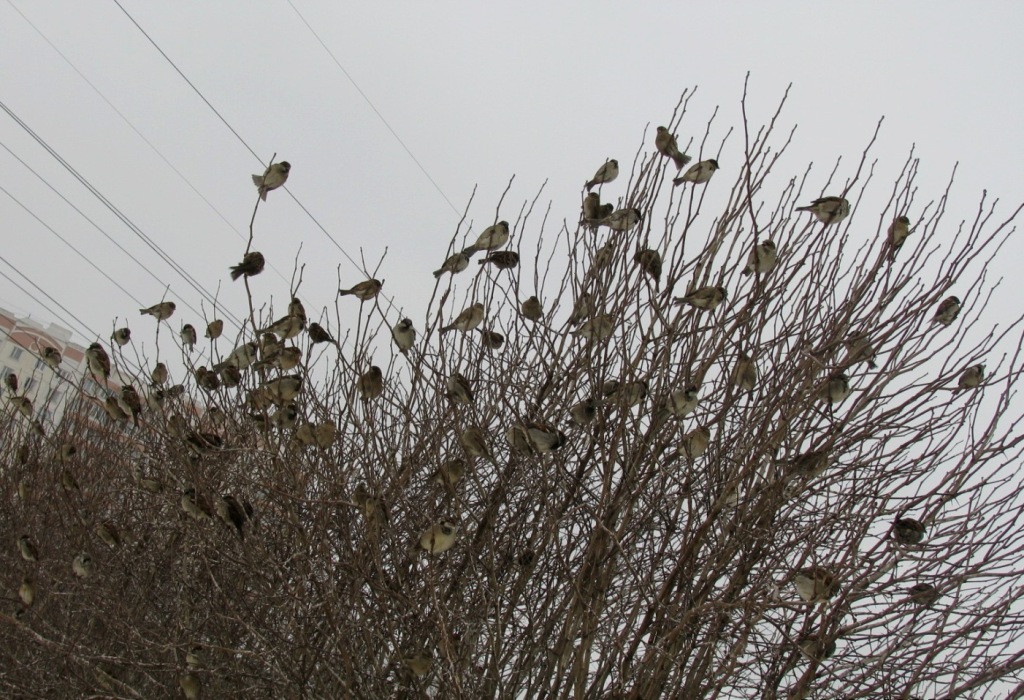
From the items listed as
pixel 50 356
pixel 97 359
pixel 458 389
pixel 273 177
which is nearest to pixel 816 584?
pixel 458 389

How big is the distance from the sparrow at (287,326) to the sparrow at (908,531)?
1.89 meters

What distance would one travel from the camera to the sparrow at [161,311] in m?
3.67

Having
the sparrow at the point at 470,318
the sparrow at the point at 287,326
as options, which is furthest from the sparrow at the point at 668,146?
the sparrow at the point at 287,326

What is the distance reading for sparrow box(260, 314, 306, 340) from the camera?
2.83 meters

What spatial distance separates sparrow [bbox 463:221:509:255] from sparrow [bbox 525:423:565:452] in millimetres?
897

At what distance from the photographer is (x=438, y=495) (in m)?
3.18

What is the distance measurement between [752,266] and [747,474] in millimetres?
758

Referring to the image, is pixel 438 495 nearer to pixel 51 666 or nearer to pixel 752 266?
pixel 752 266

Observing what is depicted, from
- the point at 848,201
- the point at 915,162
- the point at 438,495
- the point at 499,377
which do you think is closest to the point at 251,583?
the point at 438,495

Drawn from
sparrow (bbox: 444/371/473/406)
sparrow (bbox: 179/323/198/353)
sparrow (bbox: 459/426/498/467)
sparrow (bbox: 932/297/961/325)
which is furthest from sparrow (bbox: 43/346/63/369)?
sparrow (bbox: 932/297/961/325)

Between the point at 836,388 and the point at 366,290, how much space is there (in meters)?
1.61

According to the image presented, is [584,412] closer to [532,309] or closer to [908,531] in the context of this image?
[532,309]

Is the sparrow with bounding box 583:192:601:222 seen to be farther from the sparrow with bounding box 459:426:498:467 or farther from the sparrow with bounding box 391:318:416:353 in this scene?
the sparrow with bounding box 459:426:498:467

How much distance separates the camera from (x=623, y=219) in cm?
296
